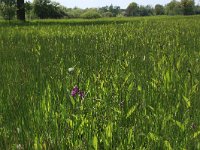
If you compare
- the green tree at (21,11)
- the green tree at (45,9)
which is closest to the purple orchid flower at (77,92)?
the green tree at (21,11)

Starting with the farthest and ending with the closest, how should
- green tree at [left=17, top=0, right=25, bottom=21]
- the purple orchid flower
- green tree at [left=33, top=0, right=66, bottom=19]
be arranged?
green tree at [left=33, top=0, right=66, bottom=19] → green tree at [left=17, top=0, right=25, bottom=21] → the purple orchid flower

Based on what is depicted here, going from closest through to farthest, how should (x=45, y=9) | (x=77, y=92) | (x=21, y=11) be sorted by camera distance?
(x=77, y=92) < (x=21, y=11) < (x=45, y=9)

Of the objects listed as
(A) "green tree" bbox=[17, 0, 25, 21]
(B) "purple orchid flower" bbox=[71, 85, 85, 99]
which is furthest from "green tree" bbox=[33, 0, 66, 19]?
(B) "purple orchid flower" bbox=[71, 85, 85, 99]

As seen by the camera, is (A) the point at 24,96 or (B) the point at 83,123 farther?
(A) the point at 24,96

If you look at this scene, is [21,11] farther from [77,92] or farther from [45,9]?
[45,9]

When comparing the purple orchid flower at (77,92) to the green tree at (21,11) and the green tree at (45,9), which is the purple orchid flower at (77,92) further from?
the green tree at (45,9)

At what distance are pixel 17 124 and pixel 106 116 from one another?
2.23ft

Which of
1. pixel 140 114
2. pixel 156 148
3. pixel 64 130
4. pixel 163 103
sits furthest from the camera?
pixel 163 103

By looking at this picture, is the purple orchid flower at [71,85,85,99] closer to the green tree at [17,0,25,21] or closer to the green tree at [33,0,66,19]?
the green tree at [17,0,25,21]

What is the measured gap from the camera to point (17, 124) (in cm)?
281

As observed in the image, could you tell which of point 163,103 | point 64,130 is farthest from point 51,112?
point 163,103

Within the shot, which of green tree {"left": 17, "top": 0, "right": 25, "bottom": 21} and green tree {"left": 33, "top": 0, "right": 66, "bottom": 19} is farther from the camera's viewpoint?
green tree {"left": 33, "top": 0, "right": 66, "bottom": 19}

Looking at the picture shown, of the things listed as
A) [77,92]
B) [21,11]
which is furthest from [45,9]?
[77,92]

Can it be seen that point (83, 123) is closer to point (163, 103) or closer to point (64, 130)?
point (64, 130)
